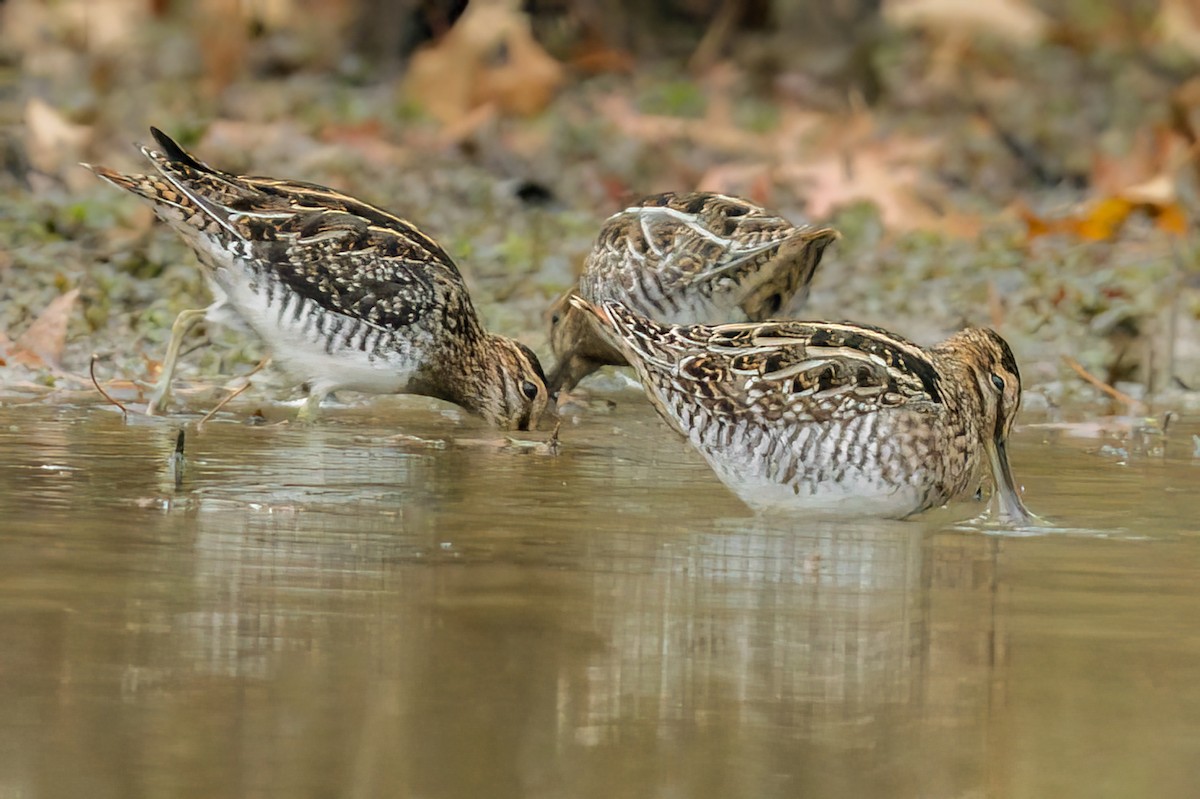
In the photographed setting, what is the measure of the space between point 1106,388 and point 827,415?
3074 mm

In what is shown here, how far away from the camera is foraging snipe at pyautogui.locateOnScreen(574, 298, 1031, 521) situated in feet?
19.1

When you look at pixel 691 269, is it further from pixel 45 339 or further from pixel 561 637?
pixel 561 637

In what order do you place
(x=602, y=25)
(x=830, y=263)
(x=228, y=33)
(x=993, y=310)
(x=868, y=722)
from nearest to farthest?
(x=868, y=722) < (x=993, y=310) < (x=830, y=263) < (x=228, y=33) < (x=602, y=25)

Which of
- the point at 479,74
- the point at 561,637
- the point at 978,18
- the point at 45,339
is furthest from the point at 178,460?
the point at 978,18

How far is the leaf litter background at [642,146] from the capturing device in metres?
9.79

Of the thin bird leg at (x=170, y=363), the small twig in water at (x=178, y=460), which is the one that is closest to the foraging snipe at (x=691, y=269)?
the thin bird leg at (x=170, y=363)

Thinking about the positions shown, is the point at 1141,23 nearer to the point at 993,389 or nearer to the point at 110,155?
the point at 110,155

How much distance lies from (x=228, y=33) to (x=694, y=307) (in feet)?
24.8

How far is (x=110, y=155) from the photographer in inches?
498

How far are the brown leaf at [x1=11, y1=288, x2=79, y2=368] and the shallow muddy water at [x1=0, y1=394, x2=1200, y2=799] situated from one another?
192cm

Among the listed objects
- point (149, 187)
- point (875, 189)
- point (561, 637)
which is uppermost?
point (875, 189)

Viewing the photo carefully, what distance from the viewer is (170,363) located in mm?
7754

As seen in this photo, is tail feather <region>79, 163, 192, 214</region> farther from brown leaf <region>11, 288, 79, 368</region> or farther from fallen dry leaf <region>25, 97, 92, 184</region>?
fallen dry leaf <region>25, 97, 92, 184</region>

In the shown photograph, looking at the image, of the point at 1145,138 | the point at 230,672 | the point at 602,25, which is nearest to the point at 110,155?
the point at 602,25
